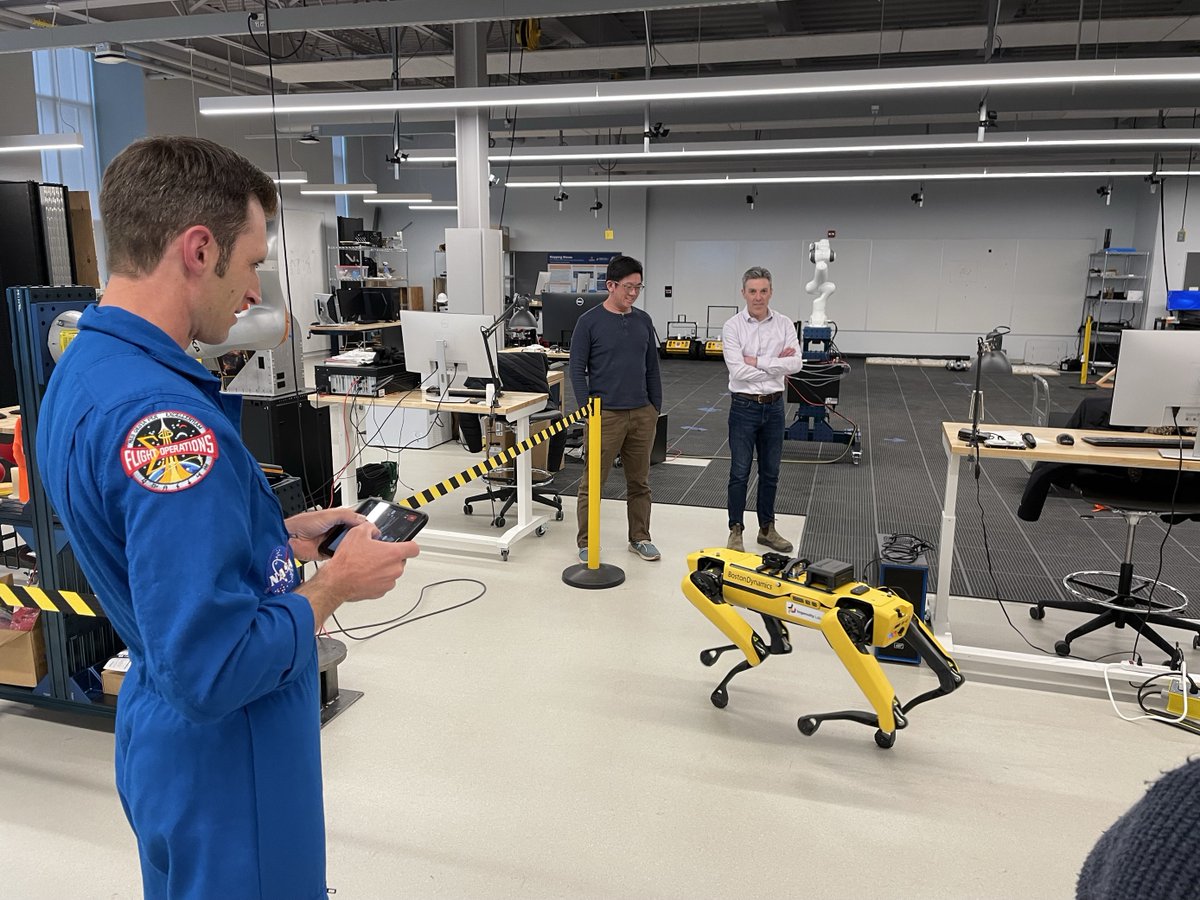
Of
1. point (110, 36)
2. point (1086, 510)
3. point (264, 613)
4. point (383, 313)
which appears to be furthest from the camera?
point (383, 313)

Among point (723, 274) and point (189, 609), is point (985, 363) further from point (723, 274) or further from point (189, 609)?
point (723, 274)

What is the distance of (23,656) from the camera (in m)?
2.98

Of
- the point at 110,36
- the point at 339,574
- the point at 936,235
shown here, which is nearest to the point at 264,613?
the point at 339,574

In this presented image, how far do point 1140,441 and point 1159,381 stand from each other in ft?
1.13

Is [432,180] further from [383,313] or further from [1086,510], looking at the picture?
[1086,510]

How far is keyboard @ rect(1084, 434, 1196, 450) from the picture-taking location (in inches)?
138

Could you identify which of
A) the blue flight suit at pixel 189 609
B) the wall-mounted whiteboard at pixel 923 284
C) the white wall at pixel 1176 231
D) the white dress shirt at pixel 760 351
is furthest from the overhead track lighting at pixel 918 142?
the blue flight suit at pixel 189 609

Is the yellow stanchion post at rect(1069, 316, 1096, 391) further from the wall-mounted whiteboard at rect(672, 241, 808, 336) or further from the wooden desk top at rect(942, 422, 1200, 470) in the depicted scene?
the wooden desk top at rect(942, 422, 1200, 470)

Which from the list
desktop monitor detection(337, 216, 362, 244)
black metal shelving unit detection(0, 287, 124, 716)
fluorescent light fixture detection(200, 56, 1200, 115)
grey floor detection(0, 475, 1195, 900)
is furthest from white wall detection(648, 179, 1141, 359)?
black metal shelving unit detection(0, 287, 124, 716)

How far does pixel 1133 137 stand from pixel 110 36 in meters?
10.3

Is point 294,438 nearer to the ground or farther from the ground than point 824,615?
farther from the ground

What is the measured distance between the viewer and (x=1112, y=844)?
583 millimetres

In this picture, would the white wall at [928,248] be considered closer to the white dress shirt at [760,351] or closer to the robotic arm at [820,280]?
the robotic arm at [820,280]

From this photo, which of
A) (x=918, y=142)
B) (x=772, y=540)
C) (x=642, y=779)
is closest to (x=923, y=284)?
(x=918, y=142)
